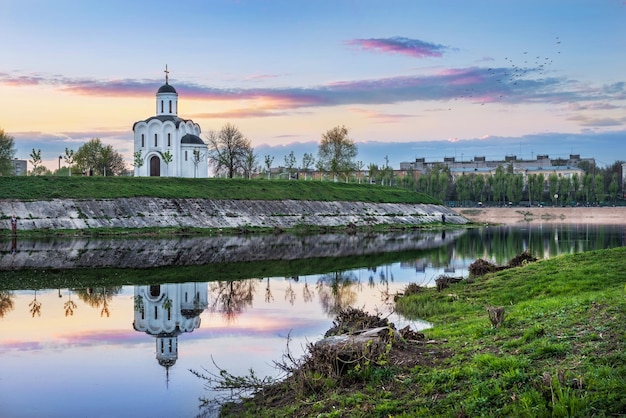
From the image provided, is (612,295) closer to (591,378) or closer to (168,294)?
(591,378)

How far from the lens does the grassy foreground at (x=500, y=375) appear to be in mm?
10258

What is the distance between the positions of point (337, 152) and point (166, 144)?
4221cm

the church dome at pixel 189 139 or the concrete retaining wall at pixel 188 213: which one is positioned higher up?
the church dome at pixel 189 139

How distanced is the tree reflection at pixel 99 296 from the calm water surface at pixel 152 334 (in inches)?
1.7

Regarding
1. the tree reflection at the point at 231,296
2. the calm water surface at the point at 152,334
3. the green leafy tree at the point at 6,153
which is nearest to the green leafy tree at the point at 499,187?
the green leafy tree at the point at 6,153

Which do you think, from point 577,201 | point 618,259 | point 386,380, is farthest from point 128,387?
point 577,201

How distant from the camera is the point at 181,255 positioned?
1783 inches

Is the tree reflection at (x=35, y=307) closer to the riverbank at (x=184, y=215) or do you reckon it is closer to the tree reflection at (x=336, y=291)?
the tree reflection at (x=336, y=291)

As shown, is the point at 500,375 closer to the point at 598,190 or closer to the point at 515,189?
the point at 515,189

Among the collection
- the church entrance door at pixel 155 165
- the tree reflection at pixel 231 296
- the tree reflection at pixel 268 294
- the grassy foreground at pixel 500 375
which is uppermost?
the church entrance door at pixel 155 165

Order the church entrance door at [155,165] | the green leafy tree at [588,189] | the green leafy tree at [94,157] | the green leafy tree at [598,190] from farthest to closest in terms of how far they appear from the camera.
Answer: the green leafy tree at [588,189], the green leafy tree at [598,190], the green leafy tree at [94,157], the church entrance door at [155,165]

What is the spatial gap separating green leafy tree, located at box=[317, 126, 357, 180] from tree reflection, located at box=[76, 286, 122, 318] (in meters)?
110

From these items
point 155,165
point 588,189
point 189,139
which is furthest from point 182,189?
point 588,189

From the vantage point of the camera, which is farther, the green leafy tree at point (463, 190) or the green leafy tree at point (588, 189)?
the green leafy tree at point (463, 190)
